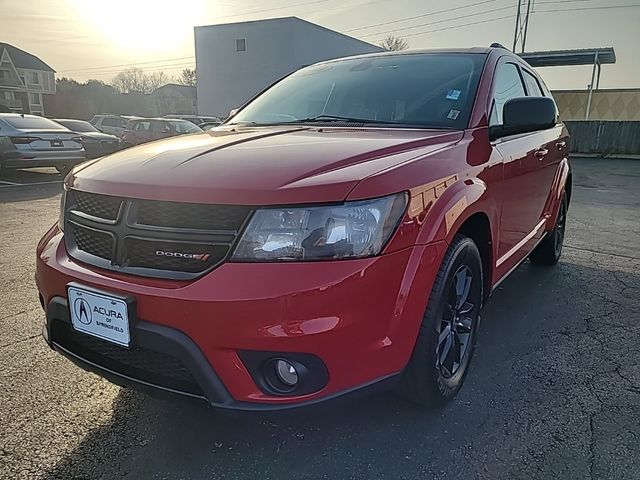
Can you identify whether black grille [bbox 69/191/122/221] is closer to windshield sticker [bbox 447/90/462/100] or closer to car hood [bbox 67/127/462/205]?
car hood [bbox 67/127/462/205]

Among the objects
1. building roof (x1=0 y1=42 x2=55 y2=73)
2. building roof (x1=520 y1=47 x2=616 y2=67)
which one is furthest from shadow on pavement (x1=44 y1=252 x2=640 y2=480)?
building roof (x1=0 y1=42 x2=55 y2=73)

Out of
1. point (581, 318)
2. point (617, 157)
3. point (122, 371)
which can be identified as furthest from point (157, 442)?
point (617, 157)

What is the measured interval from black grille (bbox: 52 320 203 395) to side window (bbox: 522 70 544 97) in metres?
3.26

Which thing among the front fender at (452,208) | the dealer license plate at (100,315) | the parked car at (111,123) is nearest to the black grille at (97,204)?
the dealer license plate at (100,315)

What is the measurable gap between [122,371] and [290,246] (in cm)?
83

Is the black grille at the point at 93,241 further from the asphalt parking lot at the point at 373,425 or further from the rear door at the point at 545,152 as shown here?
the rear door at the point at 545,152

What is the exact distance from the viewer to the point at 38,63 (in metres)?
52.9

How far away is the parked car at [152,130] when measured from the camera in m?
15.7

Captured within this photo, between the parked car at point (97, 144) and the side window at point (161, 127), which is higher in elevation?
the side window at point (161, 127)

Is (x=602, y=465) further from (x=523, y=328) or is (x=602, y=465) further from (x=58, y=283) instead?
(x=58, y=283)

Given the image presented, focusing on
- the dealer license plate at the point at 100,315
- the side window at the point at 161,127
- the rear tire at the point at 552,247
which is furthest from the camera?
the side window at the point at 161,127

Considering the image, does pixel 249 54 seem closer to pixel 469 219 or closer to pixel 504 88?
pixel 504 88

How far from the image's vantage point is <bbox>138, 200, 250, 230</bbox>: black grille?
5.58 feet

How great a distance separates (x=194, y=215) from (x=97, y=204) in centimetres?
52
